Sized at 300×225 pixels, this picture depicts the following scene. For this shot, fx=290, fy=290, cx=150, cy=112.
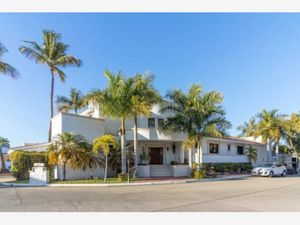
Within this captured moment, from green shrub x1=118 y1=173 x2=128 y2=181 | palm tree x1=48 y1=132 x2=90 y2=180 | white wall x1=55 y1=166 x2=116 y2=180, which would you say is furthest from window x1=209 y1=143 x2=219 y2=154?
palm tree x1=48 y1=132 x2=90 y2=180

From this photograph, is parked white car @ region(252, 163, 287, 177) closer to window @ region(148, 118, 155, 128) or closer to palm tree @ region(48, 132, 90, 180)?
window @ region(148, 118, 155, 128)

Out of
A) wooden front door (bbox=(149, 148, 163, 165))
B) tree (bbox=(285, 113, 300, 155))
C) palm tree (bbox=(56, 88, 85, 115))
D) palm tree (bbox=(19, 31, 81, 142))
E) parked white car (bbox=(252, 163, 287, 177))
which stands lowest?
parked white car (bbox=(252, 163, 287, 177))

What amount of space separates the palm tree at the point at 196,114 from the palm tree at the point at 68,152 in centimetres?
869

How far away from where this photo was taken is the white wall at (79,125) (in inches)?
935

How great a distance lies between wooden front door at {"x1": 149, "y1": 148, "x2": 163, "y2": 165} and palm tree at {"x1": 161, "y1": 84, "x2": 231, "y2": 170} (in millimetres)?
3848

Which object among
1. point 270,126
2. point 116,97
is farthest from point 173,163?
point 270,126

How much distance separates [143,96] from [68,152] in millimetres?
7199

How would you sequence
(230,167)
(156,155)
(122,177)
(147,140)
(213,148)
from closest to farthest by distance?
(122,177)
(147,140)
(156,155)
(230,167)
(213,148)

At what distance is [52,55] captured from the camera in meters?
31.6

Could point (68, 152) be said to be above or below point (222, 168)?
above

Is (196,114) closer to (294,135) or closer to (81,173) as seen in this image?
(81,173)

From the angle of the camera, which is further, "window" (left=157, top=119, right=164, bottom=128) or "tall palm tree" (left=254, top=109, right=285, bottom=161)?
"tall palm tree" (left=254, top=109, right=285, bottom=161)

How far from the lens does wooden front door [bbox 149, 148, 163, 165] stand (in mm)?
29625
